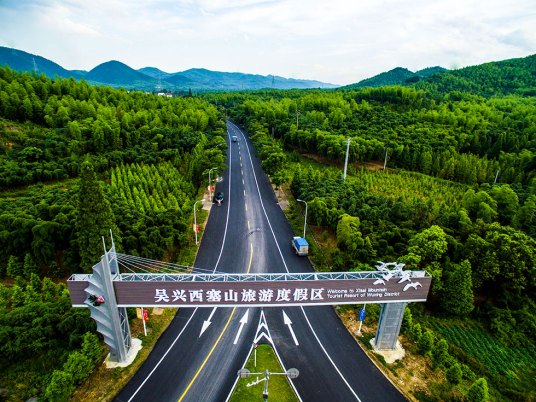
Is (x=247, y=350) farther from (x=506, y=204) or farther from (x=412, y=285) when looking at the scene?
(x=506, y=204)

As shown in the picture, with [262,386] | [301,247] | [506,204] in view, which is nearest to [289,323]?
[262,386]

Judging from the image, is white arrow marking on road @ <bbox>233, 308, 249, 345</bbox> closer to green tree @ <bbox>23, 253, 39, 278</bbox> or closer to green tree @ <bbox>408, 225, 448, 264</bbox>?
green tree @ <bbox>408, 225, 448, 264</bbox>

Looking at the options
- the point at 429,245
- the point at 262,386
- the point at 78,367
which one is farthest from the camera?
the point at 429,245

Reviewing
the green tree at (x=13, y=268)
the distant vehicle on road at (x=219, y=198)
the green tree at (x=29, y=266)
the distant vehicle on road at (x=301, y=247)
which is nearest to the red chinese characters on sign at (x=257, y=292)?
the distant vehicle on road at (x=301, y=247)

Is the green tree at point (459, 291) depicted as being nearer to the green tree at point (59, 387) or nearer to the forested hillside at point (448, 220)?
the forested hillside at point (448, 220)

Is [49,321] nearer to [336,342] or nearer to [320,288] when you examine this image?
[320,288]

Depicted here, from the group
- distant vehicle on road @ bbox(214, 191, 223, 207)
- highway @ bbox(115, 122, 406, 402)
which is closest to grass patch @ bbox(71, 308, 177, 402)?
highway @ bbox(115, 122, 406, 402)
